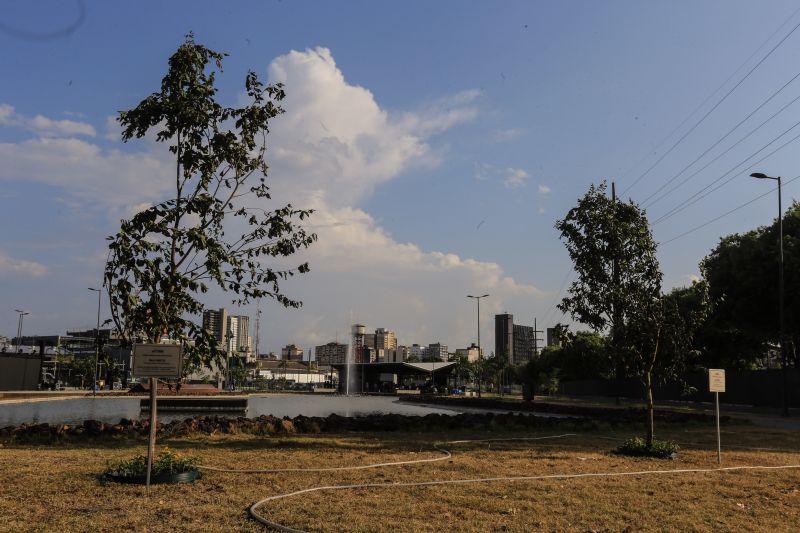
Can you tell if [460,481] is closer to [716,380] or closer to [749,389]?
[716,380]

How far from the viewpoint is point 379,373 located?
11044 cm

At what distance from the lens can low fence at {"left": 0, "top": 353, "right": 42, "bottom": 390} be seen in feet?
233

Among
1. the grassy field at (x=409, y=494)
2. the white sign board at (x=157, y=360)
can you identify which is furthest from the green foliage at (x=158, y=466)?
the white sign board at (x=157, y=360)

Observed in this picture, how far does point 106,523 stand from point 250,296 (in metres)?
4.87

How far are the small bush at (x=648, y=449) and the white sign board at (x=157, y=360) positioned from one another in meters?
10.9

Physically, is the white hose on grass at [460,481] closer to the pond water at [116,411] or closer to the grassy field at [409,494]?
the grassy field at [409,494]

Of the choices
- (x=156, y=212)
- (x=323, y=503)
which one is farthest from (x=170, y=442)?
(x=323, y=503)

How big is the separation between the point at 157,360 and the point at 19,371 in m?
75.4

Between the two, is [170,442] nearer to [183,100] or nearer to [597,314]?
[183,100]

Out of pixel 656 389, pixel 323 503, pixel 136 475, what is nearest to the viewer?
pixel 323 503

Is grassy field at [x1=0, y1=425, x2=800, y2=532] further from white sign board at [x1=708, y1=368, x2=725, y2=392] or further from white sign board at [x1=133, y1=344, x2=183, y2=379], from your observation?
white sign board at [x1=133, y1=344, x2=183, y2=379]

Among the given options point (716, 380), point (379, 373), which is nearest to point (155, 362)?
point (716, 380)

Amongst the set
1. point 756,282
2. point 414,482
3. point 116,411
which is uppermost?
point 756,282

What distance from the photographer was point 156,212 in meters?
11.2
